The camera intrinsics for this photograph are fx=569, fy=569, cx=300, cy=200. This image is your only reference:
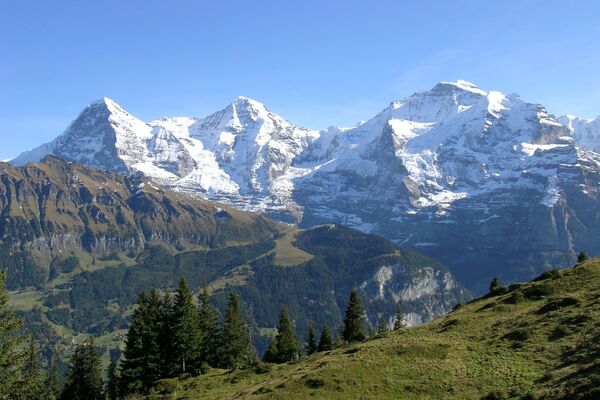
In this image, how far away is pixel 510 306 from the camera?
7006 centimetres

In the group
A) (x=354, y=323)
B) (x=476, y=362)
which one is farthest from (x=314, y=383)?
(x=354, y=323)

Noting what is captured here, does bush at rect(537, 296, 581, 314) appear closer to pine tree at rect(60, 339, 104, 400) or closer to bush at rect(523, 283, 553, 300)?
bush at rect(523, 283, 553, 300)

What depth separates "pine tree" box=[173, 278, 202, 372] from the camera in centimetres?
8431

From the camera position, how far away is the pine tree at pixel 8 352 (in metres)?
43.9

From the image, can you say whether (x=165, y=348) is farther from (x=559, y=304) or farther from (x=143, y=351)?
(x=559, y=304)

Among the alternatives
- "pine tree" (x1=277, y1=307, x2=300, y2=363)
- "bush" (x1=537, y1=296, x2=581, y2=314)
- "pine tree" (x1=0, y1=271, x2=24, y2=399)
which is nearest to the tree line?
"pine tree" (x1=277, y1=307, x2=300, y2=363)

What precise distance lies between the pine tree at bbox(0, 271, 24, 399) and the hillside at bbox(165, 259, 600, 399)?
68.3 ft

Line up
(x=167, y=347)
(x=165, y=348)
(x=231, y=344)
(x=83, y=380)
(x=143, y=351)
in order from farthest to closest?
(x=83, y=380), (x=231, y=344), (x=167, y=347), (x=165, y=348), (x=143, y=351)

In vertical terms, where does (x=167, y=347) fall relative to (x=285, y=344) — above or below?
above

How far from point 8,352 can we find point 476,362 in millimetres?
40201

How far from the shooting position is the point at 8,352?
44.5 metres

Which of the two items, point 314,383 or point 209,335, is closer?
point 314,383

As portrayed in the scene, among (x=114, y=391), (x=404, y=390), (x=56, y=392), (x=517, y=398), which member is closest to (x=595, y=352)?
(x=517, y=398)

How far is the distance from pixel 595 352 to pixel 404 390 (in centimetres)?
1566
